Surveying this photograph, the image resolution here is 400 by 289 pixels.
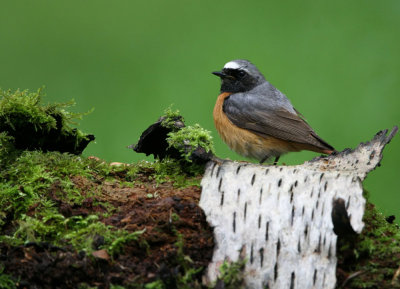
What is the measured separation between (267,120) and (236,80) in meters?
0.93

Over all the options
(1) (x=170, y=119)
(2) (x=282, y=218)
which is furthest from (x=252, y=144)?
(2) (x=282, y=218)

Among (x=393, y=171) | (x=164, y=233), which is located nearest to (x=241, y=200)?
(x=164, y=233)

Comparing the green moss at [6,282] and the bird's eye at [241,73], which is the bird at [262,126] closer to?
the bird's eye at [241,73]

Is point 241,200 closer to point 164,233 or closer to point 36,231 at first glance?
point 164,233

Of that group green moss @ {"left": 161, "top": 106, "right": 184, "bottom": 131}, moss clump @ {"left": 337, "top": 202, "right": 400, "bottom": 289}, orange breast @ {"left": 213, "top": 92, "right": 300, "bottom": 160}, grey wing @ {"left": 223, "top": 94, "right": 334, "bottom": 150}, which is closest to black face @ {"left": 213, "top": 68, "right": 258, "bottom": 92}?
grey wing @ {"left": 223, "top": 94, "right": 334, "bottom": 150}

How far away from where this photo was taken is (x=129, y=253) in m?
3.24

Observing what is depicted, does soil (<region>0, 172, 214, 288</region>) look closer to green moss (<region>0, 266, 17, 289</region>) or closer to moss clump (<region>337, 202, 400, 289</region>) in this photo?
green moss (<region>0, 266, 17, 289</region>)

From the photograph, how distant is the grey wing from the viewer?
19.9ft

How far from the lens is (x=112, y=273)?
10.2ft

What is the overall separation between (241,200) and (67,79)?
214 inches

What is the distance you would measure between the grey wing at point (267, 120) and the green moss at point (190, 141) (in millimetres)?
1816

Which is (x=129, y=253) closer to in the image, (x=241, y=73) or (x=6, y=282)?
(x=6, y=282)

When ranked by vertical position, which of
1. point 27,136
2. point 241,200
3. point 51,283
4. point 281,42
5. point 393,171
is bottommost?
point 51,283

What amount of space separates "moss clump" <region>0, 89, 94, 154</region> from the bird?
207 cm
